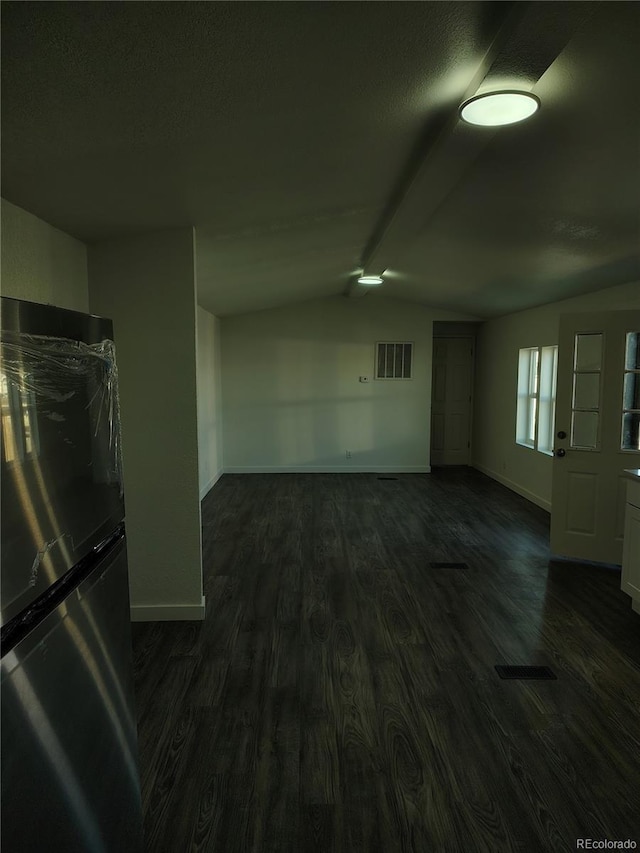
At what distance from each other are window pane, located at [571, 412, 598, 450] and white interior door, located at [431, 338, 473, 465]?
4473 mm

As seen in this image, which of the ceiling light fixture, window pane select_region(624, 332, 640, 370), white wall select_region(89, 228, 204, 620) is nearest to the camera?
white wall select_region(89, 228, 204, 620)

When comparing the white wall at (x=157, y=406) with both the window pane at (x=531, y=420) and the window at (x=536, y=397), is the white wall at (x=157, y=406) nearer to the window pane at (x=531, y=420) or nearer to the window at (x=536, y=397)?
the window at (x=536, y=397)

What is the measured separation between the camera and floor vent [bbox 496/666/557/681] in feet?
8.97

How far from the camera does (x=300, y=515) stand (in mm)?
5820

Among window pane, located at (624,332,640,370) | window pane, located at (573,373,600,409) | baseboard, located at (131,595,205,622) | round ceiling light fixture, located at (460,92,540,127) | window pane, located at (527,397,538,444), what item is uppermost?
round ceiling light fixture, located at (460,92,540,127)

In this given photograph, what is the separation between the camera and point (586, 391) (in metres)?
4.32

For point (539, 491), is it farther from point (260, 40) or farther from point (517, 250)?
point (260, 40)

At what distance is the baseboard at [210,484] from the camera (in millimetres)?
6602

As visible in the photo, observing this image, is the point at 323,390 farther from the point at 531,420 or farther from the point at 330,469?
the point at 531,420


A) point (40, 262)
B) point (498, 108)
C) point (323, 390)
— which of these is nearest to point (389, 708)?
→ point (498, 108)

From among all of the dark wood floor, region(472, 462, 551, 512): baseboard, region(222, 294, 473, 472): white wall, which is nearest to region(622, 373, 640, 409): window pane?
the dark wood floor

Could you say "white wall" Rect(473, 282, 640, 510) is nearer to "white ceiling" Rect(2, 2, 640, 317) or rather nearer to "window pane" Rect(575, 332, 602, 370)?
"window pane" Rect(575, 332, 602, 370)

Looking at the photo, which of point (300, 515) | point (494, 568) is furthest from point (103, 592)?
point (300, 515)

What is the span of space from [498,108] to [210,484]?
19.4 ft
